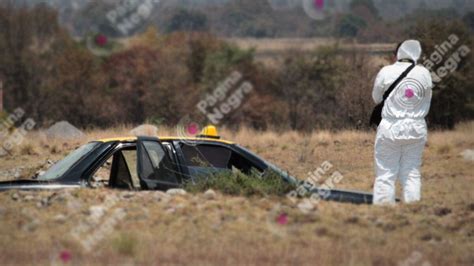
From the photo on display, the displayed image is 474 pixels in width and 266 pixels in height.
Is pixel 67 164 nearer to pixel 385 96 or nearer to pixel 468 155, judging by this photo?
pixel 385 96

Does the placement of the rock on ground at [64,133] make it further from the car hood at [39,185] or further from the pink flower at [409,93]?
the pink flower at [409,93]

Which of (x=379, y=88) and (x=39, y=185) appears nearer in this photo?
(x=39, y=185)

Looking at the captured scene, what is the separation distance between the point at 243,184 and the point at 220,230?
185 cm

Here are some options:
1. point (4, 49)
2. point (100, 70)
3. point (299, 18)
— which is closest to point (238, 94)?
point (100, 70)

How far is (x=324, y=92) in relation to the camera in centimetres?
5831

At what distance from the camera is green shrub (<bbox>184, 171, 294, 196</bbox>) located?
34.4 ft

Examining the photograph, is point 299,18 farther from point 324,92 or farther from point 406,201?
point 406,201

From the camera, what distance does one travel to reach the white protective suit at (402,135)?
11023mm

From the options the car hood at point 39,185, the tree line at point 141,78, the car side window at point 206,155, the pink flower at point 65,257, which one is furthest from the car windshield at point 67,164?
the tree line at point 141,78

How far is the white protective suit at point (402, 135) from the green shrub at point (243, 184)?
1.26m

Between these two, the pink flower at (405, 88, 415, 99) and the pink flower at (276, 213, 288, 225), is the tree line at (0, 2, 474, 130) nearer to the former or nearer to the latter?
the pink flower at (405, 88, 415, 99)

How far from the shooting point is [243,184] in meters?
10.6

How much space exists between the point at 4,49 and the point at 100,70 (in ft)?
25.8

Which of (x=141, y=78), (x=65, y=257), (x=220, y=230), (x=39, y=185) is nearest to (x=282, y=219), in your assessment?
(x=220, y=230)
